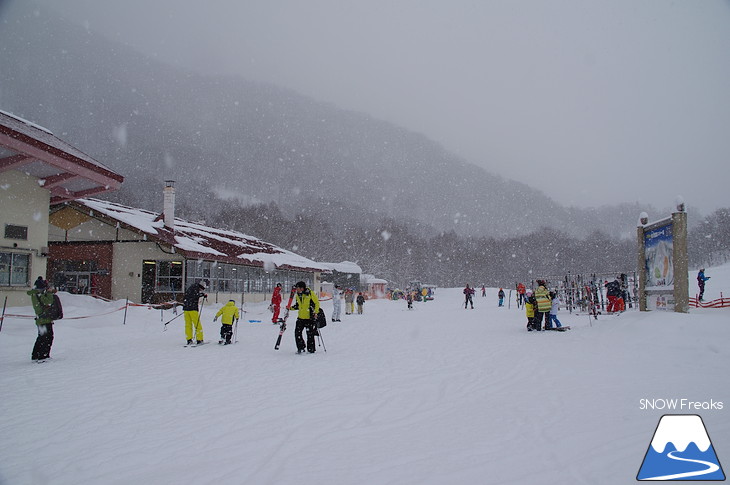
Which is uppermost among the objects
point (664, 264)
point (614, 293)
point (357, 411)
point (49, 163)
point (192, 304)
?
point (49, 163)

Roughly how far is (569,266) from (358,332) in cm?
10826

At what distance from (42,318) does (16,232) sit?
812 centimetres

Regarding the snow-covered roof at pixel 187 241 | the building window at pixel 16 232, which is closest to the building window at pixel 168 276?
the snow-covered roof at pixel 187 241

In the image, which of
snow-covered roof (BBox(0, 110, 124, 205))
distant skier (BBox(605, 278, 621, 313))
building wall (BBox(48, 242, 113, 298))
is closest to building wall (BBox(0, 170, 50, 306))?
snow-covered roof (BBox(0, 110, 124, 205))

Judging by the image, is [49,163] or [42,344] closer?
[42,344]

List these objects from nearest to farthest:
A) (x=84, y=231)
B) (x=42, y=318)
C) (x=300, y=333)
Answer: (x=42, y=318) → (x=300, y=333) → (x=84, y=231)

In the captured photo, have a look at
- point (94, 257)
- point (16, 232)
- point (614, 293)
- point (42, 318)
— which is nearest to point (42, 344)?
point (42, 318)

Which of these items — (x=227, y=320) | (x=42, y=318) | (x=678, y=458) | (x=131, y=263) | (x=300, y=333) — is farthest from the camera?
(x=131, y=263)

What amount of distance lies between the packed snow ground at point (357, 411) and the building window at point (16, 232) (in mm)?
5544

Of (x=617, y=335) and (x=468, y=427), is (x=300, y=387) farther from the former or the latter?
(x=617, y=335)

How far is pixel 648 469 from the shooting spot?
3561mm

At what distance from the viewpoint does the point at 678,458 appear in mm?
3422

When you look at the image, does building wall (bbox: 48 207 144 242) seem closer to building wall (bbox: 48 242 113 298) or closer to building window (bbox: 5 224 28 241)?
building wall (bbox: 48 242 113 298)

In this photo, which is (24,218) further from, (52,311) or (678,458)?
(678,458)
